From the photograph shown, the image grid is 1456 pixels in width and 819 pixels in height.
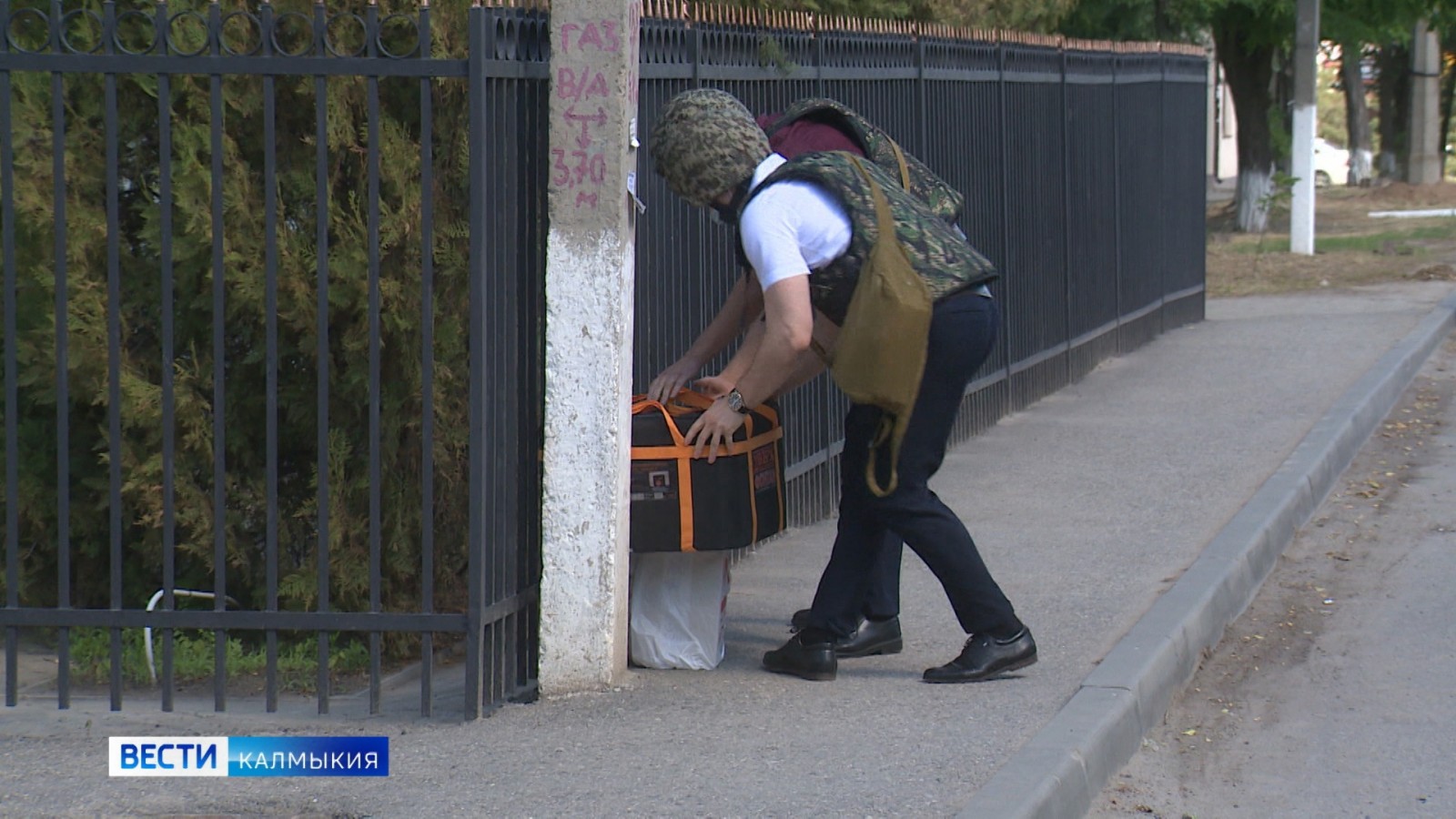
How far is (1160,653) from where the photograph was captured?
18.2 ft

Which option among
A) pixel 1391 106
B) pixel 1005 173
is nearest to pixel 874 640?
pixel 1005 173

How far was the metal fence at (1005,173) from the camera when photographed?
21.1 feet

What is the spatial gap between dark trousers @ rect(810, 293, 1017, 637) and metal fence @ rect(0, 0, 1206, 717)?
2.98ft

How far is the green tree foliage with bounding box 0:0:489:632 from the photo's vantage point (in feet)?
18.6

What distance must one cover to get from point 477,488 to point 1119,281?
29.3 ft

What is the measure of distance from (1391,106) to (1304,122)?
26151mm

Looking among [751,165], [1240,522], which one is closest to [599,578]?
[751,165]

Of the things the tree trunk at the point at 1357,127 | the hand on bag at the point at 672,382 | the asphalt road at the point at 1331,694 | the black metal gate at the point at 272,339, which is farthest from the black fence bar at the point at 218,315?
the tree trunk at the point at 1357,127

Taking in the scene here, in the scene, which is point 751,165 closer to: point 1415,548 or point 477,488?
point 477,488

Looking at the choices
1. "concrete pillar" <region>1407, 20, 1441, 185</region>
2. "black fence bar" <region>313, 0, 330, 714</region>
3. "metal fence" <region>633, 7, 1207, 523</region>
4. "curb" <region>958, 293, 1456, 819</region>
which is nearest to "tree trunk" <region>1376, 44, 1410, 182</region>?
"concrete pillar" <region>1407, 20, 1441, 185</region>

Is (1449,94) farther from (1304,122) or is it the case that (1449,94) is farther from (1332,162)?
(1304,122)

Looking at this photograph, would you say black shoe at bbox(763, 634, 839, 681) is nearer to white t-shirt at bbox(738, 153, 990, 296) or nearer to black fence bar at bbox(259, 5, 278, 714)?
white t-shirt at bbox(738, 153, 990, 296)

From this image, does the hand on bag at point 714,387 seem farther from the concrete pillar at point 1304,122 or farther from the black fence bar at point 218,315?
the concrete pillar at point 1304,122

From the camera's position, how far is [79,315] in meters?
5.75
